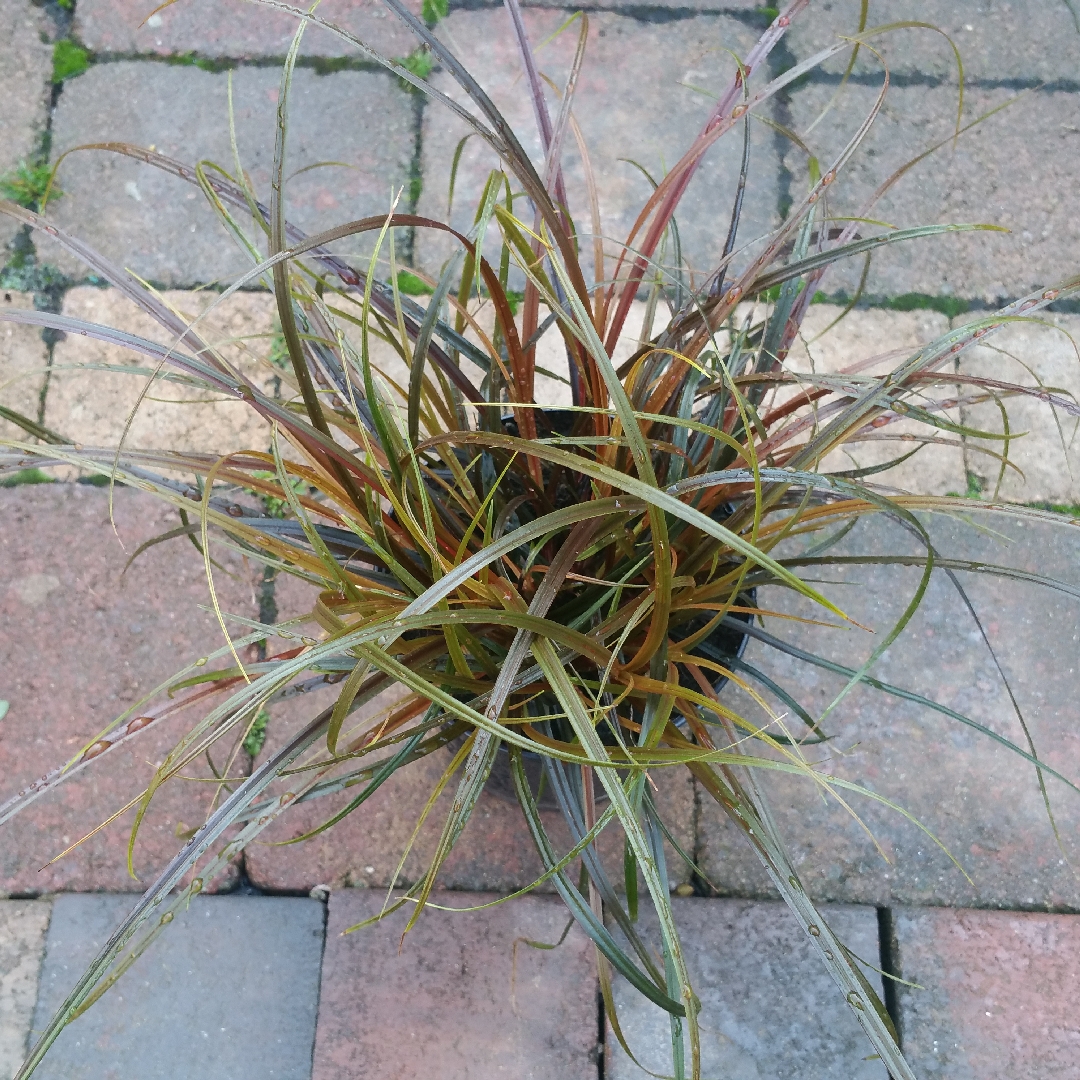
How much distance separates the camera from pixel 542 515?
749 mm

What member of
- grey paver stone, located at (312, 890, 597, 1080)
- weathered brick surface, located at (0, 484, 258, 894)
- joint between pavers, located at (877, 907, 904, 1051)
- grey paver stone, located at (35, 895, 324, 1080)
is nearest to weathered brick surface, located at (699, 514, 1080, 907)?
joint between pavers, located at (877, 907, 904, 1051)

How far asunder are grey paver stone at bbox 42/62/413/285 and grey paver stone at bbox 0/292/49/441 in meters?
0.08

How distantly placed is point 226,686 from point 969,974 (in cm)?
89

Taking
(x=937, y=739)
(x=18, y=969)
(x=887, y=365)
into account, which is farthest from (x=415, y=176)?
A: (x=18, y=969)

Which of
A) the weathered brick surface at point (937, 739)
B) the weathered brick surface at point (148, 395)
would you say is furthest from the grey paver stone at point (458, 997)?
the weathered brick surface at point (148, 395)

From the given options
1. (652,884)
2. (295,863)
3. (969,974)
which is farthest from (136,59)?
(969,974)

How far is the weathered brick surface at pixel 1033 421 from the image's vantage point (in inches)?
48.3

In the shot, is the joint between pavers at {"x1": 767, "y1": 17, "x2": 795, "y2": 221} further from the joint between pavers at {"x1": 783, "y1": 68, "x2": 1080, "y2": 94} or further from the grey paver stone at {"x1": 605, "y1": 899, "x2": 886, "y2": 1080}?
the grey paver stone at {"x1": 605, "y1": 899, "x2": 886, "y2": 1080}

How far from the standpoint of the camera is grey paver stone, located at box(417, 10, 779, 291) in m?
1.33

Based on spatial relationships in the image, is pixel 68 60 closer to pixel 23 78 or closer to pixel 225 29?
pixel 23 78

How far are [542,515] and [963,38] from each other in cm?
117

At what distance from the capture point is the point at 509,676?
0.63 m

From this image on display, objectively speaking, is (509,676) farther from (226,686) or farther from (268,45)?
(268,45)

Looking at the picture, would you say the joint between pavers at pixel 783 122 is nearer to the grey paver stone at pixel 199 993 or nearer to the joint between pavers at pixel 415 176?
the joint between pavers at pixel 415 176
